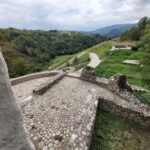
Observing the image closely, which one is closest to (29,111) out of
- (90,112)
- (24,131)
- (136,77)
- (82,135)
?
(90,112)

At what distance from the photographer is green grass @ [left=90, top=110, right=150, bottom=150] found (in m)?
8.50

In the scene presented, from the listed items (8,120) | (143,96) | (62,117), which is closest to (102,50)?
(143,96)

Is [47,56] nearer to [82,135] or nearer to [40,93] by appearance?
[40,93]

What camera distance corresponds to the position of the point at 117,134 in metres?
9.38

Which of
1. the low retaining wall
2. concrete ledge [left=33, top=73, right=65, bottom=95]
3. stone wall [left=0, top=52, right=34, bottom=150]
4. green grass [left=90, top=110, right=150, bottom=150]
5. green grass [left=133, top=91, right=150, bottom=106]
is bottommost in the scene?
the low retaining wall

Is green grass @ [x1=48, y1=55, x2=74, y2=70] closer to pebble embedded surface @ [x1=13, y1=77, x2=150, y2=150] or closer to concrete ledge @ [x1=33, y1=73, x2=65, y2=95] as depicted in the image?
concrete ledge @ [x1=33, y1=73, x2=65, y2=95]

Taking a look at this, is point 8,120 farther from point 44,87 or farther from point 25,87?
point 25,87

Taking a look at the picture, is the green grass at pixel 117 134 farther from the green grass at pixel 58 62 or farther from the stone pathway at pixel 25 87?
the green grass at pixel 58 62

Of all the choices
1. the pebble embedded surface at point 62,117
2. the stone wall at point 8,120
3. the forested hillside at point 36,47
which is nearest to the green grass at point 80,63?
the pebble embedded surface at point 62,117

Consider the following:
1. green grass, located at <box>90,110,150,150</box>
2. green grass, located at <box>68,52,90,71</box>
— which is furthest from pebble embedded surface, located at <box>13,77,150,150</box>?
green grass, located at <box>68,52,90,71</box>

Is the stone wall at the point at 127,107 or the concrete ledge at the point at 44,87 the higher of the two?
the stone wall at the point at 127,107

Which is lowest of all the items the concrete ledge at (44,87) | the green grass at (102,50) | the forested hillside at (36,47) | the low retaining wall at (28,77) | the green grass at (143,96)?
the forested hillside at (36,47)

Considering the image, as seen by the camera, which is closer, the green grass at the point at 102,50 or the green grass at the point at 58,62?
the green grass at the point at 102,50

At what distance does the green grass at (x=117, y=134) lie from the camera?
8.50 metres
